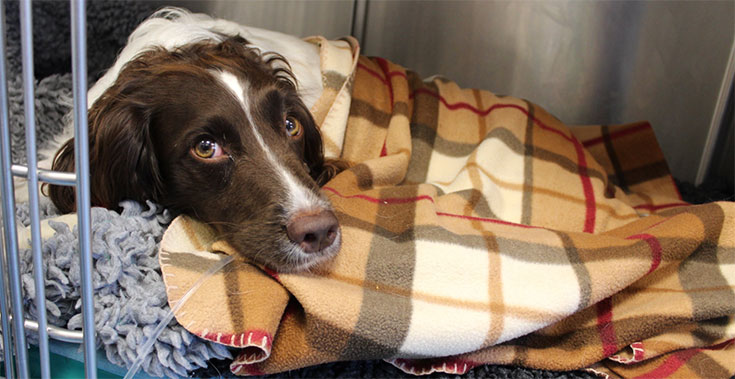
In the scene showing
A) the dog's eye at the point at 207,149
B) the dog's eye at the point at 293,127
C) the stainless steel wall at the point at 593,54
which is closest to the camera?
the dog's eye at the point at 207,149

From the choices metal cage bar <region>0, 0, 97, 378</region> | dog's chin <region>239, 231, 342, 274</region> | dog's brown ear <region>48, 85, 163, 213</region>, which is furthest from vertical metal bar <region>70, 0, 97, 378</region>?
dog's brown ear <region>48, 85, 163, 213</region>

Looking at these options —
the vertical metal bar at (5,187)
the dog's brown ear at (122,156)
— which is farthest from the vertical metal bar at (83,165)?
the dog's brown ear at (122,156)

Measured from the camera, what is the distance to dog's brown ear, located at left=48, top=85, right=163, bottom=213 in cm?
142

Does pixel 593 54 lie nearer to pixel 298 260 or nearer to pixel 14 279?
pixel 298 260

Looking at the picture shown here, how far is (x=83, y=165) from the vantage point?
94cm

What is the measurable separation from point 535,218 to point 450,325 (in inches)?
25.7

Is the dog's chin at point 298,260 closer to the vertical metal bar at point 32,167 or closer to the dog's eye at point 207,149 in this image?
the dog's eye at point 207,149

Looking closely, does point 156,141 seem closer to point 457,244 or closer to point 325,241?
point 325,241

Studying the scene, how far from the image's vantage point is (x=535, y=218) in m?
1.74

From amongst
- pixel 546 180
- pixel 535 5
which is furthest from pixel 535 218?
pixel 535 5

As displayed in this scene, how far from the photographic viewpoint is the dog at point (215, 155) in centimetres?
125

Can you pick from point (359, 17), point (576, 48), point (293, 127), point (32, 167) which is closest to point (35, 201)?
point (32, 167)

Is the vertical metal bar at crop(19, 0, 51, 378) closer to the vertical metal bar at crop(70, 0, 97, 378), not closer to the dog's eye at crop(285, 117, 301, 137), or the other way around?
the vertical metal bar at crop(70, 0, 97, 378)

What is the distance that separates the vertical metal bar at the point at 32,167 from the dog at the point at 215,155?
A: 1.26 feet
